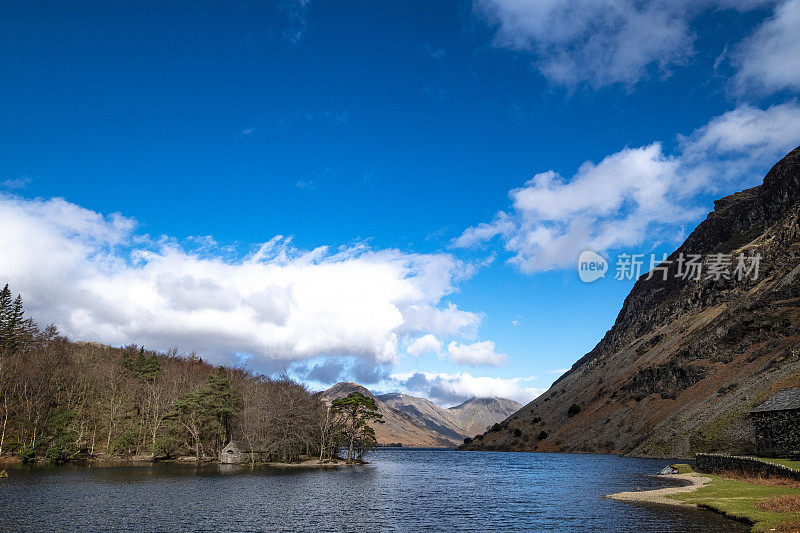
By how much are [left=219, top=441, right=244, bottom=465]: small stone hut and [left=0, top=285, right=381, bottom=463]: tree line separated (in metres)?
1.73

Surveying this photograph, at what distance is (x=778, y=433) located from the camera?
6078cm

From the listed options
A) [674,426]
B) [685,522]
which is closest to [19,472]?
[685,522]

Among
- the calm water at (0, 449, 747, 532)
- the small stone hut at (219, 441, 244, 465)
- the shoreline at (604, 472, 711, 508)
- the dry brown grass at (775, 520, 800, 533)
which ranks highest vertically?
the dry brown grass at (775, 520, 800, 533)

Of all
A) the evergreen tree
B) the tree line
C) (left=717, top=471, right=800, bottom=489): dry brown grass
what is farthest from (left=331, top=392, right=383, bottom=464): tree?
(left=717, top=471, right=800, bottom=489): dry brown grass

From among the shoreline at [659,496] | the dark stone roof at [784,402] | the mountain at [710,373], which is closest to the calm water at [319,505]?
the shoreline at [659,496]

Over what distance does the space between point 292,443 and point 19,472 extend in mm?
48293

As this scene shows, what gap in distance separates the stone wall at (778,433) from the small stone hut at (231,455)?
9807cm

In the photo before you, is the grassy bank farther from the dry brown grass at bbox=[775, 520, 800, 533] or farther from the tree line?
the tree line

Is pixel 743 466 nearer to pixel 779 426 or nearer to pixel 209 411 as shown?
pixel 779 426

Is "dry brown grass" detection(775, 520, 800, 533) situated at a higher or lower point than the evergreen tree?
lower

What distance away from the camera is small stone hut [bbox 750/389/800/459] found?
58.1 metres

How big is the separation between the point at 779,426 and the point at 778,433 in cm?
94

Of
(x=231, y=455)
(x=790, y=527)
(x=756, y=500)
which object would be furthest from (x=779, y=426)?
(x=231, y=455)

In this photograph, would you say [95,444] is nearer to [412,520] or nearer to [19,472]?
[19,472]
